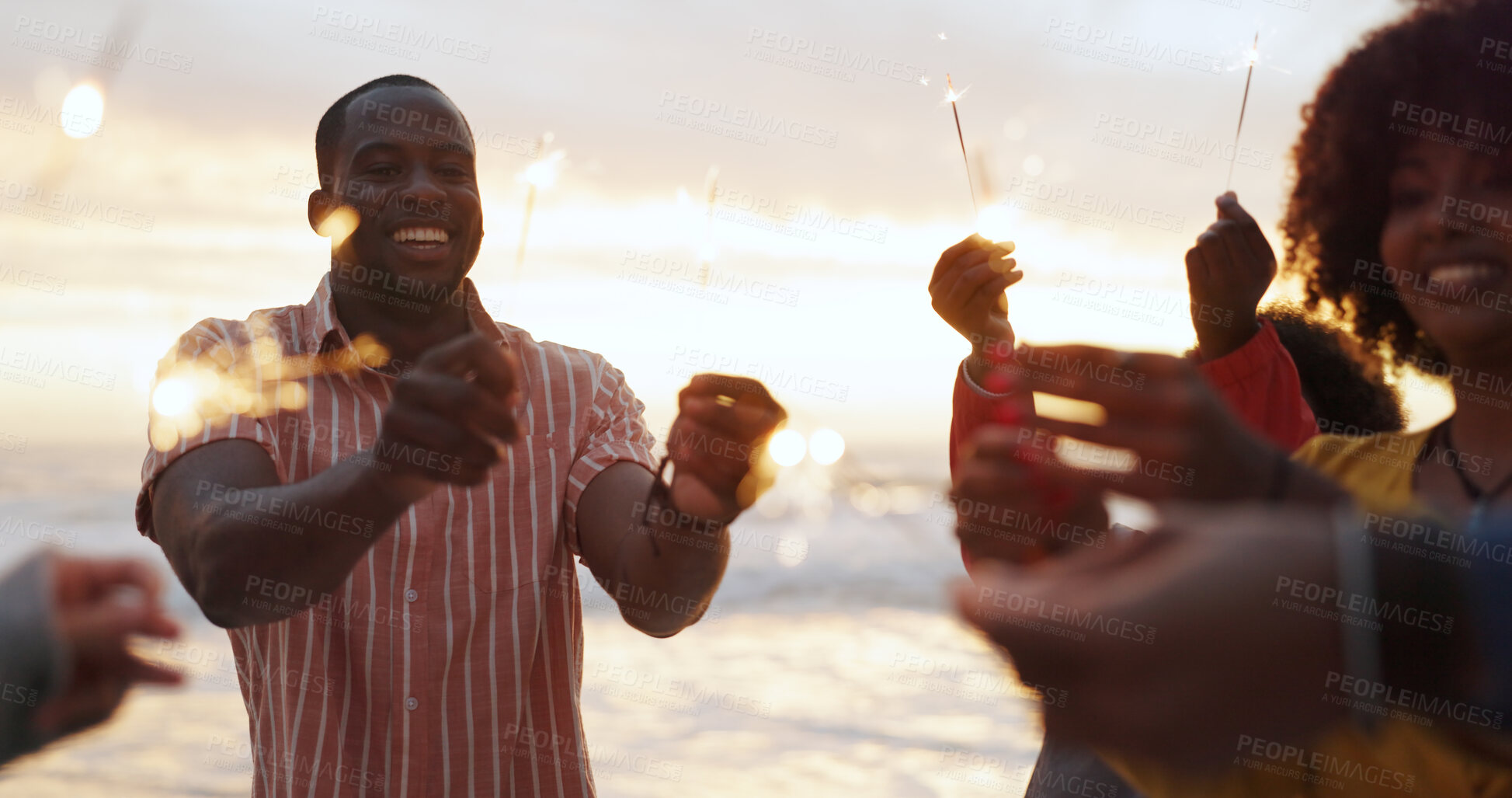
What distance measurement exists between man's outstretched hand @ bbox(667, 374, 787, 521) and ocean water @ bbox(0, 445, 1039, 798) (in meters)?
1.61

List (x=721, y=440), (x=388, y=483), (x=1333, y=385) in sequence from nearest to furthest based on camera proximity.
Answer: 1. (x=388, y=483)
2. (x=721, y=440)
3. (x=1333, y=385)

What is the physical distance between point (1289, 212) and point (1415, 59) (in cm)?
54

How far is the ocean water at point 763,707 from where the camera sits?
7.27 metres

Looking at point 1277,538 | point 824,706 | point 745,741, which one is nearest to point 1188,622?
point 1277,538

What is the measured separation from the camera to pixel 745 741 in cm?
816

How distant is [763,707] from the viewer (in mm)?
9242

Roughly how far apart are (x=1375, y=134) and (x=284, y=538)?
2.27 m

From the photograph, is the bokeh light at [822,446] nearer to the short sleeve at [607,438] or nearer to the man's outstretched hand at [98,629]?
the short sleeve at [607,438]

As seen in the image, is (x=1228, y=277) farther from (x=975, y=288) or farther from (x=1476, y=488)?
(x=1476, y=488)

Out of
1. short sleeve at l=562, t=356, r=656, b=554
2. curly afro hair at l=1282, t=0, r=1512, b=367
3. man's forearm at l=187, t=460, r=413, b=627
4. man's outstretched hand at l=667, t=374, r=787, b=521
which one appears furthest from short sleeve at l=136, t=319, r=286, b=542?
curly afro hair at l=1282, t=0, r=1512, b=367

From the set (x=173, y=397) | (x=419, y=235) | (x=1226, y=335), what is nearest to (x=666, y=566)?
(x=419, y=235)

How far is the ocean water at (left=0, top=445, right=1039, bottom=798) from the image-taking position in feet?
23.9

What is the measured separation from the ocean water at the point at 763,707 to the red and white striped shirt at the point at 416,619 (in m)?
1.43

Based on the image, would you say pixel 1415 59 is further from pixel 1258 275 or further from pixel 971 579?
pixel 971 579
